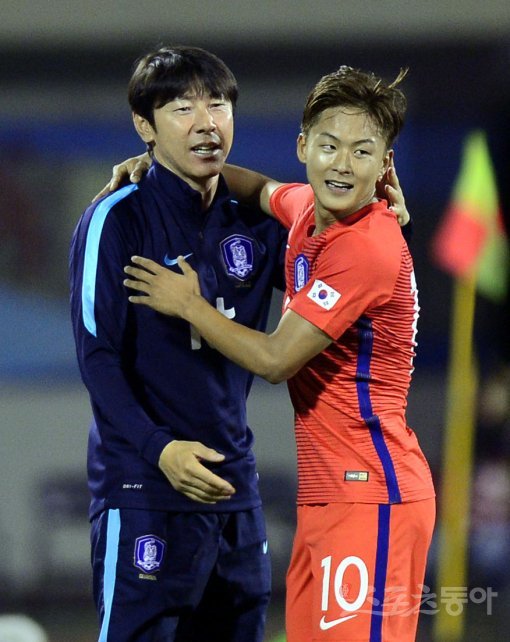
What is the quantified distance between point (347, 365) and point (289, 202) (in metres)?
0.37

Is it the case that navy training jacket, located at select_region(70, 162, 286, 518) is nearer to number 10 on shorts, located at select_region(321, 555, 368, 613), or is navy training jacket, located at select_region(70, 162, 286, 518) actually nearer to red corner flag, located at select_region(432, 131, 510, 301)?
number 10 on shorts, located at select_region(321, 555, 368, 613)

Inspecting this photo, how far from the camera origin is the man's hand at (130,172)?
2223 mm

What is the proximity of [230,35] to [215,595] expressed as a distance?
3091mm

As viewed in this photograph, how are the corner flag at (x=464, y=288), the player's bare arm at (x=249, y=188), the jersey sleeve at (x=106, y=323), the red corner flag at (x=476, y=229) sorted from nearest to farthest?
the jersey sleeve at (x=106, y=323) < the player's bare arm at (x=249, y=188) < the corner flag at (x=464, y=288) < the red corner flag at (x=476, y=229)

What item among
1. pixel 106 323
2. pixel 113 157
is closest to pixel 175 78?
pixel 106 323

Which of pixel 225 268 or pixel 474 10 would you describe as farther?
pixel 474 10

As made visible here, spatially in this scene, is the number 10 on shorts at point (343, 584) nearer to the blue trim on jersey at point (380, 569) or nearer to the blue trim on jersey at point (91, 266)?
the blue trim on jersey at point (380, 569)

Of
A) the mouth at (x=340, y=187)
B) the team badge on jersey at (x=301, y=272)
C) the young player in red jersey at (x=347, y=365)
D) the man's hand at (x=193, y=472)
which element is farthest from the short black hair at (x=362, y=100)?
the man's hand at (x=193, y=472)

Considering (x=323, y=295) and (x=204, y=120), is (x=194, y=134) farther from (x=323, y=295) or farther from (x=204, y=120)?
(x=323, y=295)

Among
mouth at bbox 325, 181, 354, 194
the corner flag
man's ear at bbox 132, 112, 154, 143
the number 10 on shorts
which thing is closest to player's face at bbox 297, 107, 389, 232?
mouth at bbox 325, 181, 354, 194

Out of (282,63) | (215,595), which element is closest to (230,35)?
(282,63)

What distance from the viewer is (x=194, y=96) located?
212 cm

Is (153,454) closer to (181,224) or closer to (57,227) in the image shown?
(181,224)

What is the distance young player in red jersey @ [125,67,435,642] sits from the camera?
6.53ft
